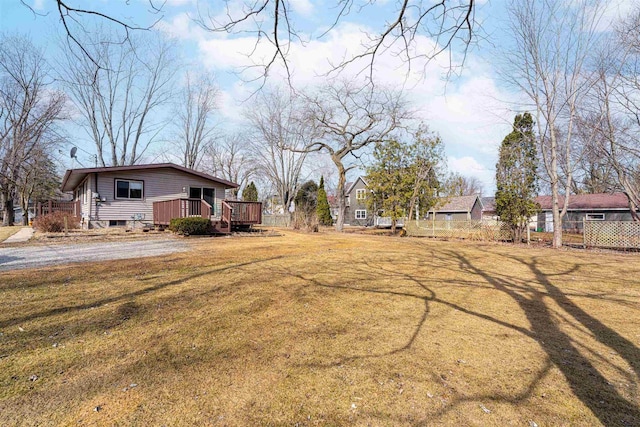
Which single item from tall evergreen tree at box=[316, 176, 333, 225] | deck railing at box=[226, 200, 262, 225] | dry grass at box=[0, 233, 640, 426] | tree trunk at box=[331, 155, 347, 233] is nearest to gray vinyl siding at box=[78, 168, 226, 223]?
deck railing at box=[226, 200, 262, 225]

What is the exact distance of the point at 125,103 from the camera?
25547 millimetres

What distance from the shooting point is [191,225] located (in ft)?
39.3

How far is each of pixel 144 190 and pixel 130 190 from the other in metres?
0.64

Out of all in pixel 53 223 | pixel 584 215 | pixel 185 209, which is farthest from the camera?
pixel 584 215

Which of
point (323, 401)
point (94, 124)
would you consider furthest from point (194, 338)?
point (94, 124)

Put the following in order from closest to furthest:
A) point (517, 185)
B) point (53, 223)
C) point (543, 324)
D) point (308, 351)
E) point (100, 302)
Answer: point (308, 351) < point (543, 324) < point (100, 302) < point (53, 223) < point (517, 185)

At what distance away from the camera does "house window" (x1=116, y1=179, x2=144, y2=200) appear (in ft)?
52.0

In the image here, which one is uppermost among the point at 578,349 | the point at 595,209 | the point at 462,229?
the point at 595,209

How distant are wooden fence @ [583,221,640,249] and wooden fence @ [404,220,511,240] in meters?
2.93

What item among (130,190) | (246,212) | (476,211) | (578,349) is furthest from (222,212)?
(476,211)

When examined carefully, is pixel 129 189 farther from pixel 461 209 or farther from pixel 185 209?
pixel 461 209

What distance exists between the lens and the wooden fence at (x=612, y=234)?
12164 millimetres

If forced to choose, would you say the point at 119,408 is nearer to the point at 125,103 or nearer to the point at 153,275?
the point at 153,275

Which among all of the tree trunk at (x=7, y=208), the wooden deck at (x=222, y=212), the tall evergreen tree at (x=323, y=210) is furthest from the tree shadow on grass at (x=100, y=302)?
the tall evergreen tree at (x=323, y=210)
